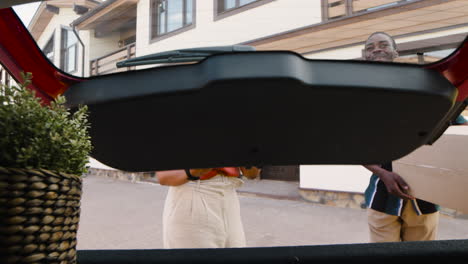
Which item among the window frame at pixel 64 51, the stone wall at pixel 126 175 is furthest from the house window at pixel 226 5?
the stone wall at pixel 126 175

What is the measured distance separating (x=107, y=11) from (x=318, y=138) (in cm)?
56

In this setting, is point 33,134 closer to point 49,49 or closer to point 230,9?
point 49,49

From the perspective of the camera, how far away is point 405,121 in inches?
25.4

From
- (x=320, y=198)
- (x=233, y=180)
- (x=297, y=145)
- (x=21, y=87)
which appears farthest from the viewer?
(x=320, y=198)

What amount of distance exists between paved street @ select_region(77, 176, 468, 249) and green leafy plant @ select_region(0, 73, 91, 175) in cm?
299

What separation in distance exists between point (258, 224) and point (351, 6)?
3337 mm

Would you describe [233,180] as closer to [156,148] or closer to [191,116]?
[156,148]

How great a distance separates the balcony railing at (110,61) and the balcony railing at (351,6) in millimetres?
471

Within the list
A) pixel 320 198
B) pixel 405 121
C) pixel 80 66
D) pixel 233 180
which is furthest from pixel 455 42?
pixel 320 198

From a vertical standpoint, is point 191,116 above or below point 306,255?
above

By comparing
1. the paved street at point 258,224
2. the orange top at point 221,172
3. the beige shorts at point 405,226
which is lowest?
the paved street at point 258,224

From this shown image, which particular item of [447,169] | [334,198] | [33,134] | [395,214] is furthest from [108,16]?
[334,198]

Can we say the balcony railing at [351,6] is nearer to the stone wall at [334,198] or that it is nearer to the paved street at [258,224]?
the paved street at [258,224]

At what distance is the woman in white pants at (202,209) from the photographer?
49.9 inches
